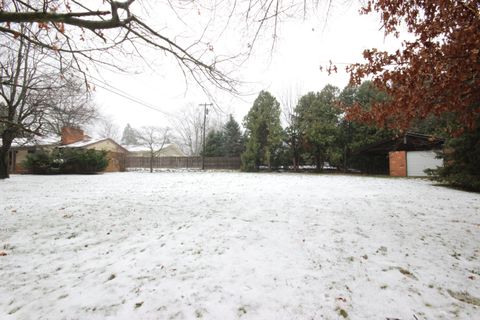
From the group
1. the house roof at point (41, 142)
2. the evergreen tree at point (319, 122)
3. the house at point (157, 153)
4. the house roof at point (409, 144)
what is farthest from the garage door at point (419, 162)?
the house at point (157, 153)

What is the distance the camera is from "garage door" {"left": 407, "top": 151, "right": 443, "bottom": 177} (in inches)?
623

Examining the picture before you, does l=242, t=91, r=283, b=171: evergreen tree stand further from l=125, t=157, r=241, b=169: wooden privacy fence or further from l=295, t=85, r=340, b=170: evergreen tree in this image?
l=125, t=157, r=241, b=169: wooden privacy fence

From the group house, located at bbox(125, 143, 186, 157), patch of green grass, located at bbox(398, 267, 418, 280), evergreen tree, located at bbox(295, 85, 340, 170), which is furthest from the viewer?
house, located at bbox(125, 143, 186, 157)

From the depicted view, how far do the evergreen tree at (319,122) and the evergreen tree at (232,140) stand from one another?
28.3 ft

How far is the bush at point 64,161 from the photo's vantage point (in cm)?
1709

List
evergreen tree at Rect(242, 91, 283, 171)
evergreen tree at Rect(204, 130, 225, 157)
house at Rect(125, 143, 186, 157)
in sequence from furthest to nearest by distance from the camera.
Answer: house at Rect(125, 143, 186, 157) < evergreen tree at Rect(204, 130, 225, 157) < evergreen tree at Rect(242, 91, 283, 171)

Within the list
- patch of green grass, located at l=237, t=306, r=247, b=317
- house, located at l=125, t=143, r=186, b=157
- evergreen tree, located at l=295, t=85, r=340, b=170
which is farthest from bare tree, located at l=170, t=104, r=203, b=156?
patch of green grass, located at l=237, t=306, r=247, b=317

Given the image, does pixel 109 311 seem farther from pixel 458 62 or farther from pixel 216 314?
pixel 458 62

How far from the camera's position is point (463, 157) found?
903 centimetres

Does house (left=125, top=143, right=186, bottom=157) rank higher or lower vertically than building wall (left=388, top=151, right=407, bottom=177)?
higher

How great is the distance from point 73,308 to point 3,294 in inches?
31.5

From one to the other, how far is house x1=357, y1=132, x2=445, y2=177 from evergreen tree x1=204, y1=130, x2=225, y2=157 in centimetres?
1799

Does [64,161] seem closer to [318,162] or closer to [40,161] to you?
[40,161]

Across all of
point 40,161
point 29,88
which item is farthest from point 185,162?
point 29,88
